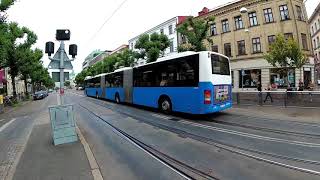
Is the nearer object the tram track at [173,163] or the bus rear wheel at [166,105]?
the tram track at [173,163]

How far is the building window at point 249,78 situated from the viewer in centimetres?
3612

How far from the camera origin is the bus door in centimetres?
2177

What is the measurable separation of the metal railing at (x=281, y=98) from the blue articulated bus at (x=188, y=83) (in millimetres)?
4104

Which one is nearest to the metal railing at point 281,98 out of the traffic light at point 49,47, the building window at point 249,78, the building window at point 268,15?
the traffic light at point 49,47

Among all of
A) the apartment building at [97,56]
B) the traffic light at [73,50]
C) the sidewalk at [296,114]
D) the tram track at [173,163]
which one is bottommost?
the tram track at [173,163]

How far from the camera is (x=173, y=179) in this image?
5.83 metres

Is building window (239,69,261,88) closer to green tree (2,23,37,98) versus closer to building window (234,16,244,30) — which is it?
building window (234,16,244,30)

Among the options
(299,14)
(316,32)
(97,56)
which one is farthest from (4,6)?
(97,56)

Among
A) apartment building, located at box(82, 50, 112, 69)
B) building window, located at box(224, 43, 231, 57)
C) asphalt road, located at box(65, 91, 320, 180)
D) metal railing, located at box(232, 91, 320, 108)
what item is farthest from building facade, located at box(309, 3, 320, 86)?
apartment building, located at box(82, 50, 112, 69)

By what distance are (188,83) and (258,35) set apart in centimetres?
2484

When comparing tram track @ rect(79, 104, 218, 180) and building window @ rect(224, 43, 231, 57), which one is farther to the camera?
building window @ rect(224, 43, 231, 57)

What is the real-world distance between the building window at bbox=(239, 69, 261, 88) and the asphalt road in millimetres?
23871

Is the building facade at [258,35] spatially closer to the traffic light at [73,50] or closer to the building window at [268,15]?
the building window at [268,15]

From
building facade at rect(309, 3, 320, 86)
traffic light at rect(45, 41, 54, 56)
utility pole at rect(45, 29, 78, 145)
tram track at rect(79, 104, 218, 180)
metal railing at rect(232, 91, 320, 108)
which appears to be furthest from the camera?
building facade at rect(309, 3, 320, 86)
